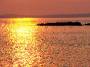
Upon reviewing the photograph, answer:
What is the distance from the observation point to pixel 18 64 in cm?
1521

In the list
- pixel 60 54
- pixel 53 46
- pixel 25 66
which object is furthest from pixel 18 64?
pixel 53 46

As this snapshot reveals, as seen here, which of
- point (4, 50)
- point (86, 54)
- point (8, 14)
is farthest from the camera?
point (8, 14)

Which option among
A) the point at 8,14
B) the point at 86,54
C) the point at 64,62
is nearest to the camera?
the point at 64,62

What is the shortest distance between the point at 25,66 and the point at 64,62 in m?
1.74

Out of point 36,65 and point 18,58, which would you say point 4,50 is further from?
point 36,65

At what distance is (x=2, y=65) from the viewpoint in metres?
14.9

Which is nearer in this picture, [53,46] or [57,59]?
[57,59]

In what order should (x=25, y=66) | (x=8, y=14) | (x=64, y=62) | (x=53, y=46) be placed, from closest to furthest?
(x=25, y=66), (x=64, y=62), (x=53, y=46), (x=8, y=14)

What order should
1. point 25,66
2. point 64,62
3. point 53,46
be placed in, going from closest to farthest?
1. point 25,66
2. point 64,62
3. point 53,46

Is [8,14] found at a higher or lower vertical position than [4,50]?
higher

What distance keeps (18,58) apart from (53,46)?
4221 mm

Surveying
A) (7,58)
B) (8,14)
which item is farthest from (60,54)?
(8,14)

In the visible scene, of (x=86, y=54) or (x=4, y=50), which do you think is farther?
(x=4, y=50)

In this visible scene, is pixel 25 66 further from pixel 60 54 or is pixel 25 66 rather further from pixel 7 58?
pixel 60 54
